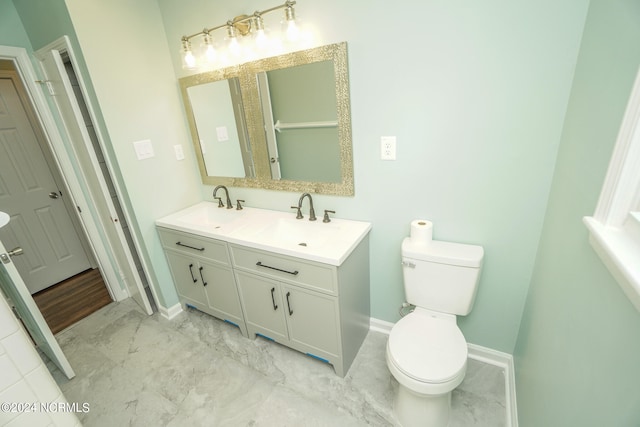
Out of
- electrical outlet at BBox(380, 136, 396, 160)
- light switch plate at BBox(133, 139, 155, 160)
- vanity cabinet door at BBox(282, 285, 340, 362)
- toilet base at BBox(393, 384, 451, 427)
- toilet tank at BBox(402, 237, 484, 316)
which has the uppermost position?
light switch plate at BBox(133, 139, 155, 160)

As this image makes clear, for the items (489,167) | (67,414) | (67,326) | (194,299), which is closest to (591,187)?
(489,167)

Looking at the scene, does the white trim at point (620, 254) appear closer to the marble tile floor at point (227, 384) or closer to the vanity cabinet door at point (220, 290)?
the marble tile floor at point (227, 384)

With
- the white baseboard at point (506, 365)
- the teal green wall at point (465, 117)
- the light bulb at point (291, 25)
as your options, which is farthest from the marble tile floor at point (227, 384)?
the light bulb at point (291, 25)

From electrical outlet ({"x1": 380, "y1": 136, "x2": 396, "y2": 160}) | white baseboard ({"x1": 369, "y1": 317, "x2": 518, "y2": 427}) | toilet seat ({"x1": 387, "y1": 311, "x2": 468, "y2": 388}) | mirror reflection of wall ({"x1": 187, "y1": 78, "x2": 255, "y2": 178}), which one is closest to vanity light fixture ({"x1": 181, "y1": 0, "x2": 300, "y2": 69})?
mirror reflection of wall ({"x1": 187, "y1": 78, "x2": 255, "y2": 178})

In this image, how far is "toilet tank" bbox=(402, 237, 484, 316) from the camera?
1.39m

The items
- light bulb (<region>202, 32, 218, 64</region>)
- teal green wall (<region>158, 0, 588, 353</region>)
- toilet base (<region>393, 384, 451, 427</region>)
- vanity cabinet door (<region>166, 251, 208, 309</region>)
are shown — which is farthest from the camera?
vanity cabinet door (<region>166, 251, 208, 309</region>)

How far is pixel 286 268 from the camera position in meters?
1.54

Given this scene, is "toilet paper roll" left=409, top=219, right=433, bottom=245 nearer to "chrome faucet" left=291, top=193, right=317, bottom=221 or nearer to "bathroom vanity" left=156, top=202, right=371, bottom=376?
"bathroom vanity" left=156, top=202, right=371, bottom=376

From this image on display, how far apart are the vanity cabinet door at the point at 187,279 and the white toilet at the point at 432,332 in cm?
147

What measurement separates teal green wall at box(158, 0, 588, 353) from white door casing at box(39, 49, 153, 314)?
1051mm

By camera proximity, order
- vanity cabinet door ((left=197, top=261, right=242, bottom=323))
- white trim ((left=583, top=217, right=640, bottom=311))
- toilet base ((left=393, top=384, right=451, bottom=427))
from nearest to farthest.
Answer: white trim ((left=583, top=217, right=640, bottom=311)) < toilet base ((left=393, top=384, right=451, bottom=427)) < vanity cabinet door ((left=197, top=261, right=242, bottom=323))

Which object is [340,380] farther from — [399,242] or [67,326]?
[67,326]

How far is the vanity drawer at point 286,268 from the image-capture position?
1.43 metres

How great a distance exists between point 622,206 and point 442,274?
0.83 metres
